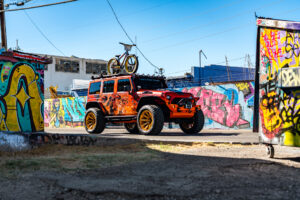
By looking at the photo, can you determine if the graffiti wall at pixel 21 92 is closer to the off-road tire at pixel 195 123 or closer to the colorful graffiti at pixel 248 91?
the off-road tire at pixel 195 123

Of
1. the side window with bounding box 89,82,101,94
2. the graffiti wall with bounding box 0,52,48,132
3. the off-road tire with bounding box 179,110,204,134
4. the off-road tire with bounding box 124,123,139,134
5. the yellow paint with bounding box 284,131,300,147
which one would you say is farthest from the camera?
the off-road tire with bounding box 124,123,139,134

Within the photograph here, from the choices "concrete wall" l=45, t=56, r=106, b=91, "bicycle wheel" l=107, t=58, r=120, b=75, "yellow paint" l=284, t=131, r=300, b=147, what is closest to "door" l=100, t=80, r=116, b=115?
"bicycle wheel" l=107, t=58, r=120, b=75

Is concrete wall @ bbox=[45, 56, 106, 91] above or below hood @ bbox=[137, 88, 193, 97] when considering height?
above

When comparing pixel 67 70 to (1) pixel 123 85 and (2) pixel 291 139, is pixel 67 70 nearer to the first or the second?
(1) pixel 123 85

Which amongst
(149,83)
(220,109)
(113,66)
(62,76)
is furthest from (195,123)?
(62,76)

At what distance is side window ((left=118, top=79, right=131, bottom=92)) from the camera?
11.3m

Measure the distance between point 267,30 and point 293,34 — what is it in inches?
19.5

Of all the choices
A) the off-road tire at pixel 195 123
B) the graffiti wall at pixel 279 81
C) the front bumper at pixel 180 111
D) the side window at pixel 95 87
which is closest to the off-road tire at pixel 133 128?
the side window at pixel 95 87

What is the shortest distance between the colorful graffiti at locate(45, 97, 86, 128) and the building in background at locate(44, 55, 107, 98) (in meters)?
24.9

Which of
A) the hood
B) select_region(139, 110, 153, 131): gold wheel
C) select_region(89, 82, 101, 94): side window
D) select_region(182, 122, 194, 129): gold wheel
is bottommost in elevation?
select_region(182, 122, 194, 129): gold wheel

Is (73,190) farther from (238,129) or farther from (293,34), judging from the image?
(238,129)

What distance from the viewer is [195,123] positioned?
11047 mm

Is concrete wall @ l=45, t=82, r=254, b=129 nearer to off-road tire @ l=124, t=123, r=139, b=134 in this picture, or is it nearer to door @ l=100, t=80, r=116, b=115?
off-road tire @ l=124, t=123, r=139, b=134

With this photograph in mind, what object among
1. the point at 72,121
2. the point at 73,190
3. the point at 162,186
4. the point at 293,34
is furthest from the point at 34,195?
the point at 72,121
